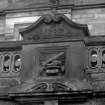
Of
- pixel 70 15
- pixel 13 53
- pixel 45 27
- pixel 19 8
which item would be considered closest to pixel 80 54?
pixel 45 27

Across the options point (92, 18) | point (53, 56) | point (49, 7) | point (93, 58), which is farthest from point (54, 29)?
point (49, 7)

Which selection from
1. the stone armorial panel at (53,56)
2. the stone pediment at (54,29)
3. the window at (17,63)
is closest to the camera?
the stone armorial panel at (53,56)

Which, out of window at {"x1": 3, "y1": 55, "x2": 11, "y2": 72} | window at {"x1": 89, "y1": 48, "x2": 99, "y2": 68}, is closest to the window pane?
window at {"x1": 3, "y1": 55, "x2": 11, "y2": 72}

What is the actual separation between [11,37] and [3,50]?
13.2 feet

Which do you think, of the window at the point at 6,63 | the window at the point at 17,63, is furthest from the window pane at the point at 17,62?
the window at the point at 6,63

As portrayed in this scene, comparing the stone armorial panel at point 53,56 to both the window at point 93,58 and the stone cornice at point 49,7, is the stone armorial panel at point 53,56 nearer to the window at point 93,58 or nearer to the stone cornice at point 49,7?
the window at point 93,58

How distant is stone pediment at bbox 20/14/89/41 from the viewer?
977cm

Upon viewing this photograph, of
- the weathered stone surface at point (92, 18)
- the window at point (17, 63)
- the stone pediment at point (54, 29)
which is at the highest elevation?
the weathered stone surface at point (92, 18)

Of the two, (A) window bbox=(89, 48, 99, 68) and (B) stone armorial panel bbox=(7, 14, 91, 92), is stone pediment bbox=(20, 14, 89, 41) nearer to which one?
(B) stone armorial panel bbox=(7, 14, 91, 92)

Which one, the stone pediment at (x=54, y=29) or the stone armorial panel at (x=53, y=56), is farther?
the stone pediment at (x=54, y=29)

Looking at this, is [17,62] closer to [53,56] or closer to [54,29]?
[53,56]

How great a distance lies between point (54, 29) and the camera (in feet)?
32.7

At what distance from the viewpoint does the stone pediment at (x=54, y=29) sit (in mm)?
9773

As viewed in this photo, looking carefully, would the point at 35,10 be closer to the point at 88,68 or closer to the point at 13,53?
the point at 13,53
